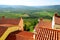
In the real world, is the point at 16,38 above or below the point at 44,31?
below

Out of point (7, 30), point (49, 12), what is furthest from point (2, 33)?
point (49, 12)

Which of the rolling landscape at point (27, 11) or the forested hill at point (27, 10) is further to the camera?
the forested hill at point (27, 10)

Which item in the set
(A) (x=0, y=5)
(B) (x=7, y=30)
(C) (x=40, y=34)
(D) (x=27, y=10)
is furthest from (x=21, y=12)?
(C) (x=40, y=34)

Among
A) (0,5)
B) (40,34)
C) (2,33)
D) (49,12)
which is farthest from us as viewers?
(49,12)

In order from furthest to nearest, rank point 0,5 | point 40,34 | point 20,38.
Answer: point 0,5 → point 20,38 → point 40,34

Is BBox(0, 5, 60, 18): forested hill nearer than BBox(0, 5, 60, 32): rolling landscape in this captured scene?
No

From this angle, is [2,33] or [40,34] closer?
[40,34]

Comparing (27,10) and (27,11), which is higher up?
(27,10)

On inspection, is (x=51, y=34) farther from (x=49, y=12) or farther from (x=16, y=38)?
(x=49, y=12)

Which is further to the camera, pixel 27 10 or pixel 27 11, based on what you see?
pixel 27 10

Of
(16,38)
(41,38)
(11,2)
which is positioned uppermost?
(11,2)
